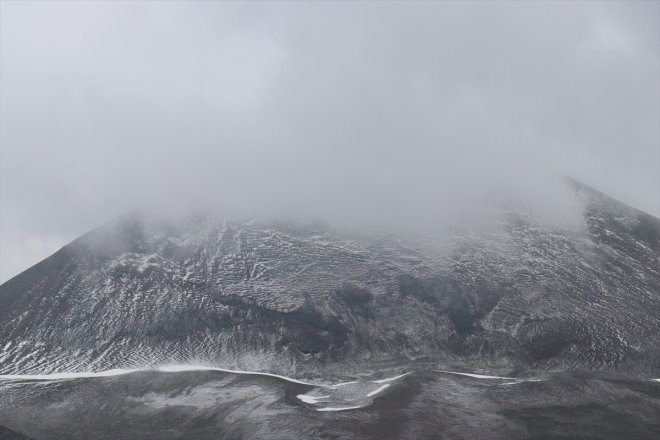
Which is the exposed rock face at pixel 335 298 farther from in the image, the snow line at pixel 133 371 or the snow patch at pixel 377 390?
the snow patch at pixel 377 390

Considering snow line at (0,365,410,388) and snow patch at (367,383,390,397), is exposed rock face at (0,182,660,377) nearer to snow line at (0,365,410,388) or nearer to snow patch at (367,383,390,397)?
snow line at (0,365,410,388)

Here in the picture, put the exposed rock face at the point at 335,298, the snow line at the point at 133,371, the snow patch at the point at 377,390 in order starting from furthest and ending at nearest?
the exposed rock face at the point at 335,298 → the snow line at the point at 133,371 → the snow patch at the point at 377,390

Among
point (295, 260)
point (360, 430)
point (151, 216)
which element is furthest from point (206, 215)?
point (360, 430)

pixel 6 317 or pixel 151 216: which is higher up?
pixel 151 216

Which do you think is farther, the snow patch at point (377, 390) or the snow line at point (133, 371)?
the snow line at point (133, 371)

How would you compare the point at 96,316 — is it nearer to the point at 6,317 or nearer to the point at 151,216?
the point at 6,317

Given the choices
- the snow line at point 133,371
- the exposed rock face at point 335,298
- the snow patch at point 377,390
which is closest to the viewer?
the snow patch at point 377,390

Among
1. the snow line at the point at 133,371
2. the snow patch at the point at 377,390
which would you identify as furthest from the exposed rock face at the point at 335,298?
the snow patch at the point at 377,390

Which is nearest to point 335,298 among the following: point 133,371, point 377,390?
point 377,390
